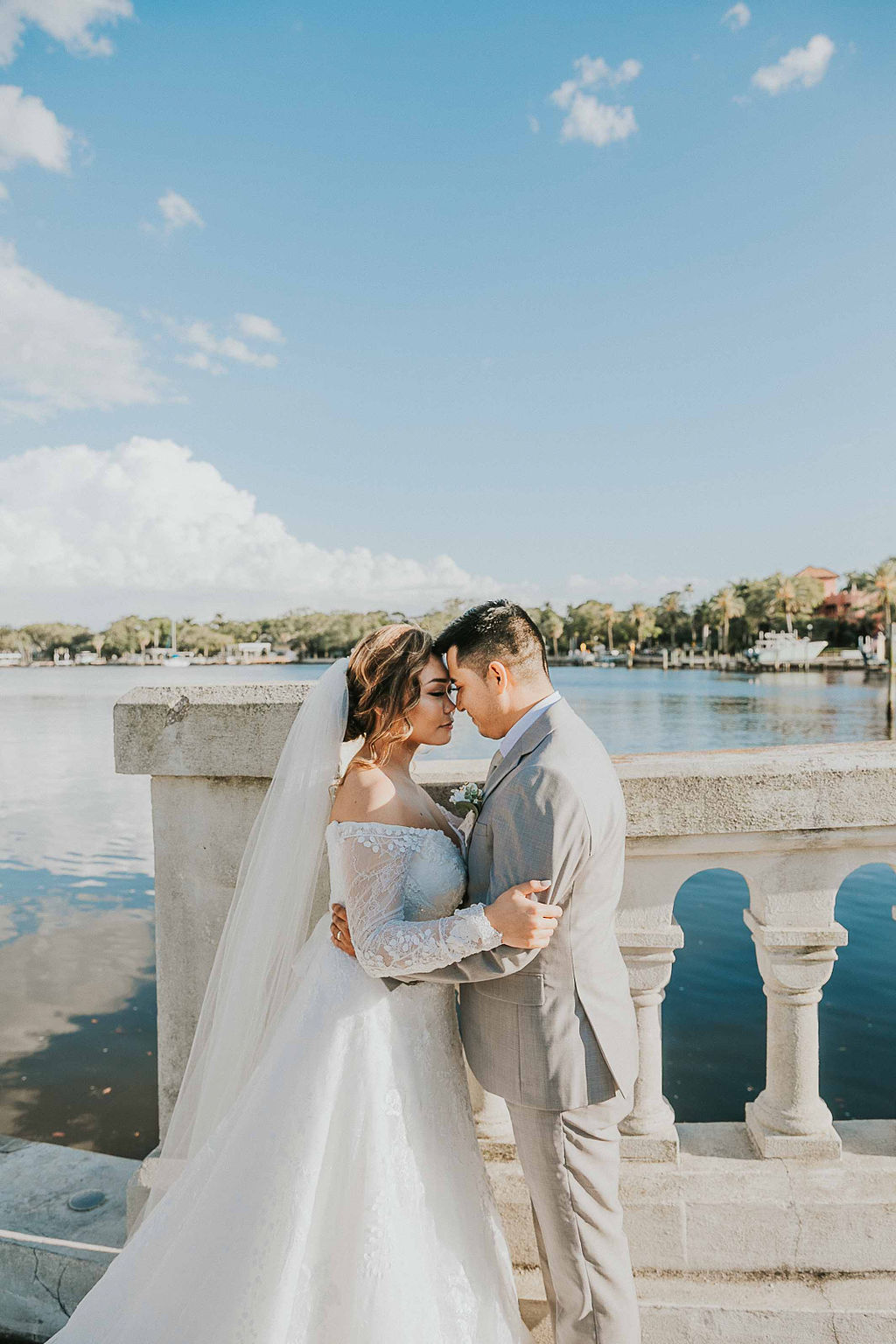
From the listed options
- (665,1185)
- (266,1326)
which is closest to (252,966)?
(266,1326)

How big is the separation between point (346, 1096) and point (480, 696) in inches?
39.4

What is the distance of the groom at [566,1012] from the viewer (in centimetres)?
188

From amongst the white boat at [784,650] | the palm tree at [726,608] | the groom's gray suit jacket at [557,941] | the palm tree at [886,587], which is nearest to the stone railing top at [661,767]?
the groom's gray suit jacket at [557,941]

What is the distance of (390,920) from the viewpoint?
77.9 inches

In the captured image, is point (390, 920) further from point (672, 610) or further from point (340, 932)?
point (672, 610)

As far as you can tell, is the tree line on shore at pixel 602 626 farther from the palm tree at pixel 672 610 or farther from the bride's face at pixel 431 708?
the bride's face at pixel 431 708

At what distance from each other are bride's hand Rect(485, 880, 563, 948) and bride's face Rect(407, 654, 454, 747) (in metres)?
0.56

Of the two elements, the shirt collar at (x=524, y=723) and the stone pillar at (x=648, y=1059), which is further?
the stone pillar at (x=648, y=1059)

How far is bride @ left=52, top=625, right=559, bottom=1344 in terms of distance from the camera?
1.90 metres

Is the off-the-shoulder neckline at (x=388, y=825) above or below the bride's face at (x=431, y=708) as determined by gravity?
below

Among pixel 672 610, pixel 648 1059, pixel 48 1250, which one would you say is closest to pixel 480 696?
pixel 648 1059

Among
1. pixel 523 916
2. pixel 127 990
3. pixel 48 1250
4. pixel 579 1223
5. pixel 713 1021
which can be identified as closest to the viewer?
pixel 523 916

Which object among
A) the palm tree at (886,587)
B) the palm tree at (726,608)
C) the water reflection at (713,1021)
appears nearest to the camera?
the water reflection at (713,1021)

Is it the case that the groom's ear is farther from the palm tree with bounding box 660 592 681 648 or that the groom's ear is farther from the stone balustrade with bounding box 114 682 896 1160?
the palm tree with bounding box 660 592 681 648
